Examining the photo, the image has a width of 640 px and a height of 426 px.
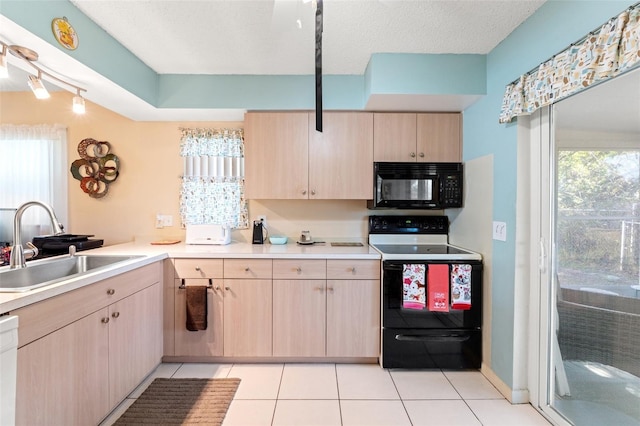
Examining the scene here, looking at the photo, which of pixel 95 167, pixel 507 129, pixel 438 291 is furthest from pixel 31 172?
pixel 507 129

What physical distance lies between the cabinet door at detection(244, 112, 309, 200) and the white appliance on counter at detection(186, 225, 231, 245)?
0.43 metres

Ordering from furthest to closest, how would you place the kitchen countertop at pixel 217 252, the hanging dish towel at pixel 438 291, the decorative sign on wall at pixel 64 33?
the hanging dish towel at pixel 438 291 → the kitchen countertop at pixel 217 252 → the decorative sign on wall at pixel 64 33

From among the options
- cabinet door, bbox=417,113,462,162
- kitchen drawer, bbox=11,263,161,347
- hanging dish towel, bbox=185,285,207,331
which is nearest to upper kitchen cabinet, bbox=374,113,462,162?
cabinet door, bbox=417,113,462,162

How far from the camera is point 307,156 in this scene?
2545 millimetres

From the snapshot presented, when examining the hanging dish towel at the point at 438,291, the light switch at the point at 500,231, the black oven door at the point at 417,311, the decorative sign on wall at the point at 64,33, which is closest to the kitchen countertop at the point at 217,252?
the black oven door at the point at 417,311

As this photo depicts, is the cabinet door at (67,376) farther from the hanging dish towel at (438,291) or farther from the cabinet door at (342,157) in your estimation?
the hanging dish towel at (438,291)

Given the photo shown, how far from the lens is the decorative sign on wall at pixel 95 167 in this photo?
2.79 metres

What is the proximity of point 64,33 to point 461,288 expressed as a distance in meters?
2.95

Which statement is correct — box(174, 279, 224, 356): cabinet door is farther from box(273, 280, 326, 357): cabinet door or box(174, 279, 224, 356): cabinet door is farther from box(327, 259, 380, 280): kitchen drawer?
box(327, 259, 380, 280): kitchen drawer

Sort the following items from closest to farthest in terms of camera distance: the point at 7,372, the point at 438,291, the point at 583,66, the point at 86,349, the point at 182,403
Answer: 1. the point at 7,372
2. the point at 583,66
3. the point at 86,349
4. the point at 182,403
5. the point at 438,291

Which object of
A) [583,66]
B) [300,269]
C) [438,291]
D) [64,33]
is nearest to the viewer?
[583,66]

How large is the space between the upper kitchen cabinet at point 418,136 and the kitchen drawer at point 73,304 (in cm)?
207

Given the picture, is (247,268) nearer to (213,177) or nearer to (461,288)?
(213,177)

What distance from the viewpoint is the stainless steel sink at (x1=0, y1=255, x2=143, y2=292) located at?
158cm
